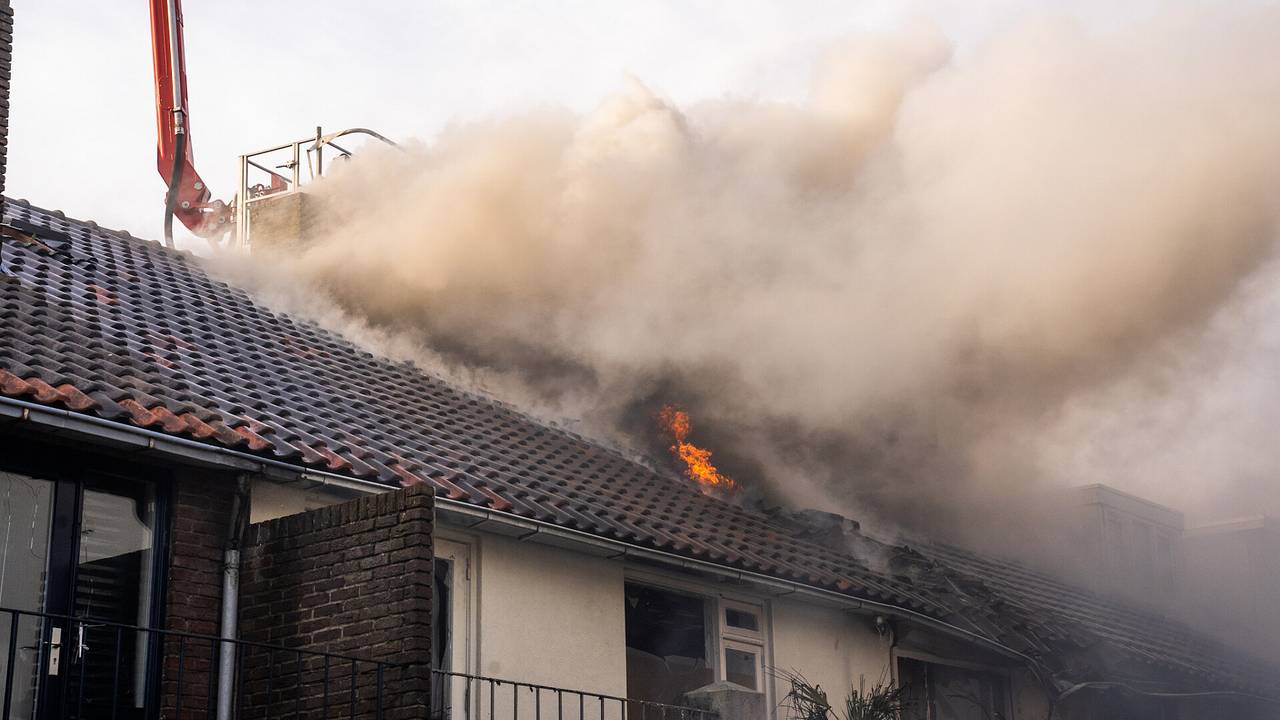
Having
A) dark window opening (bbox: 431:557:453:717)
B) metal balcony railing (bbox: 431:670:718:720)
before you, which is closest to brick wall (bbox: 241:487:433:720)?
metal balcony railing (bbox: 431:670:718:720)

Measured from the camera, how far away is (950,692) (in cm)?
1575

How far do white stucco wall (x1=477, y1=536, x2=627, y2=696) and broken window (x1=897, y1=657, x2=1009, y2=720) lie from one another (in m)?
3.75

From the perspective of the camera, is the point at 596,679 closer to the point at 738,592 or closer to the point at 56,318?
the point at 738,592

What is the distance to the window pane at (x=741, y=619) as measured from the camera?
13.6 meters

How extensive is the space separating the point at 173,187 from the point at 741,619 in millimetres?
11798

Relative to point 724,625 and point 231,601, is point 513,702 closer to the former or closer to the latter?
point 231,601

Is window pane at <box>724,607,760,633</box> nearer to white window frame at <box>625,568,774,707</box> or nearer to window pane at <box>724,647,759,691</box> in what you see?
white window frame at <box>625,568,774,707</box>

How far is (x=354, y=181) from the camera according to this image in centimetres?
1920

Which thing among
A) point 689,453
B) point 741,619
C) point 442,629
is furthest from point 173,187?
point 442,629

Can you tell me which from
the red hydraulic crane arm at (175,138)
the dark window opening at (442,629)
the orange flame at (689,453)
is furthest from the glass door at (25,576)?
the red hydraulic crane arm at (175,138)

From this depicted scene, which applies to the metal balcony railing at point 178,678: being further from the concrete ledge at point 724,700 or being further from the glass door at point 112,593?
the concrete ledge at point 724,700

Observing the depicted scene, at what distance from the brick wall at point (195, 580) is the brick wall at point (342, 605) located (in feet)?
0.70

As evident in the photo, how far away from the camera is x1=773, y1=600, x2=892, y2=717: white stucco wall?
13844 millimetres

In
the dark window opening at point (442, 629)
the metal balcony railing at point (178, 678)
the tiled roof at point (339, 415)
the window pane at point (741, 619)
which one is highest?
the tiled roof at point (339, 415)
